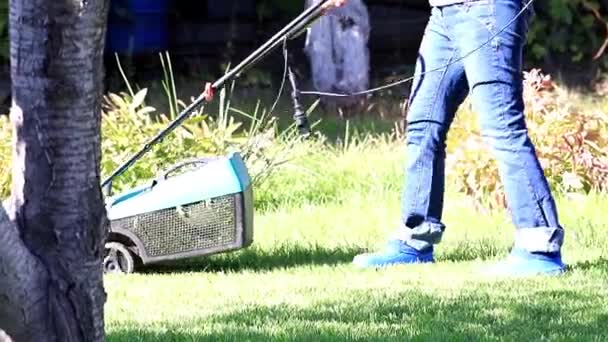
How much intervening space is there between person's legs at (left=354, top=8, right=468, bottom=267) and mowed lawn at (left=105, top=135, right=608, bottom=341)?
12cm

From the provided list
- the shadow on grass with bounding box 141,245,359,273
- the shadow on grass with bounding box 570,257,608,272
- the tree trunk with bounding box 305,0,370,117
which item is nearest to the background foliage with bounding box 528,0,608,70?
the tree trunk with bounding box 305,0,370,117

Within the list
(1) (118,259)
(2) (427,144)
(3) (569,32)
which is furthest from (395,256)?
(3) (569,32)

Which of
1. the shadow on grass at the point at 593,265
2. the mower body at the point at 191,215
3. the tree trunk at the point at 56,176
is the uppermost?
the tree trunk at the point at 56,176

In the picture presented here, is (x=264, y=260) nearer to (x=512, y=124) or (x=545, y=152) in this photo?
(x=512, y=124)

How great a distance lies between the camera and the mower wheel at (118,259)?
219 inches

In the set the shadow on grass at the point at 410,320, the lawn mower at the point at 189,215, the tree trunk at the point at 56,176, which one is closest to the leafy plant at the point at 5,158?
the lawn mower at the point at 189,215

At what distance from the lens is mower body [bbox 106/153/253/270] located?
214 inches

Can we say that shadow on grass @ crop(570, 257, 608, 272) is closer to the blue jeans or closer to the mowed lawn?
the mowed lawn

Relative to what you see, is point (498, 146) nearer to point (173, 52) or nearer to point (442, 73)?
point (442, 73)

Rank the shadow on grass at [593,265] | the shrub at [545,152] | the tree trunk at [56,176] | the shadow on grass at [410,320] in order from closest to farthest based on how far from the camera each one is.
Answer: the tree trunk at [56,176]
the shadow on grass at [410,320]
the shadow on grass at [593,265]
the shrub at [545,152]

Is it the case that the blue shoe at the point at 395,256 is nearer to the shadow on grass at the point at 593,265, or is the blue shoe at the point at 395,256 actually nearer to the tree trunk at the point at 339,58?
the shadow on grass at the point at 593,265

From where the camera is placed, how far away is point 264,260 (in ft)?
19.2

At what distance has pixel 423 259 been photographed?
5637mm

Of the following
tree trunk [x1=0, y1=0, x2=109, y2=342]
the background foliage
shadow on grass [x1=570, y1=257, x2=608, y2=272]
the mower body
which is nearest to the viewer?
tree trunk [x1=0, y1=0, x2=109, y2=342]
